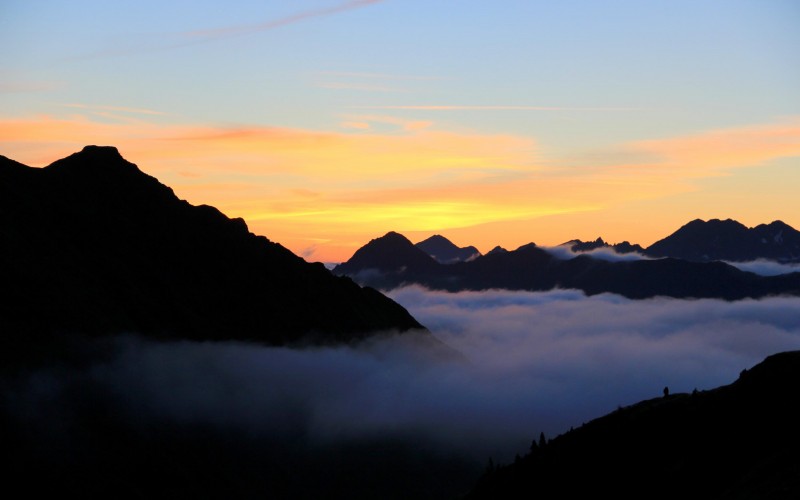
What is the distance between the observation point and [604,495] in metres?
161

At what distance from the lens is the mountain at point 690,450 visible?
137 m

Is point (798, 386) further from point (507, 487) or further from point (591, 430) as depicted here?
point (507, 487)

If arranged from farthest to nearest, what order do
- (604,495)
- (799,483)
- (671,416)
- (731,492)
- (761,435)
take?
(671,416), (604,495), (761,435), (731,492), (799,483)

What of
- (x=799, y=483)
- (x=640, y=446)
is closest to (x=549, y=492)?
(x=640, y=446)

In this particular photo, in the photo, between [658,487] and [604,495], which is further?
[604,495]

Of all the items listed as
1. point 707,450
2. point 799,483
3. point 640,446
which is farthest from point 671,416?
point 799,483

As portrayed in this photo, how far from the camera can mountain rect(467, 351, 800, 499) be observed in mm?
136750

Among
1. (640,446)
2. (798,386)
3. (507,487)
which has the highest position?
(798,386)

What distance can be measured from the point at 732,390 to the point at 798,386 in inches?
602

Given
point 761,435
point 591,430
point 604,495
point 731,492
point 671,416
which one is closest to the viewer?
point 731,492

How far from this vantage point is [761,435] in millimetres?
148375

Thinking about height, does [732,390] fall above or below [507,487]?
above

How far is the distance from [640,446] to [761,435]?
2605cm

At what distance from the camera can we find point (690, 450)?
158000 mm
